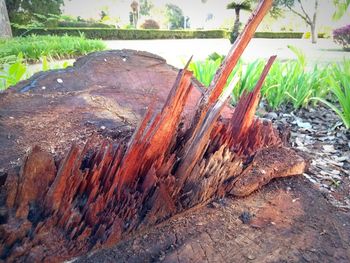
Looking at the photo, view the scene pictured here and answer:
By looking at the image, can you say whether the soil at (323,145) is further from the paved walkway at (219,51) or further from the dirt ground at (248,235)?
the paved walkway at (219,51)

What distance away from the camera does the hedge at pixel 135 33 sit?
10148mm

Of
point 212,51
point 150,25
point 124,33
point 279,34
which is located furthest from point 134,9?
point 212,51

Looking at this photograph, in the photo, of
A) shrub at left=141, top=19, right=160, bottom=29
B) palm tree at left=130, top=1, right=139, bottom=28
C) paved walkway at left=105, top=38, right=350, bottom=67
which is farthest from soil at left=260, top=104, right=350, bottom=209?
shrub at left=141, top=19, right=160, bottom=29

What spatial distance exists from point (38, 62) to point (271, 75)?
3673mm

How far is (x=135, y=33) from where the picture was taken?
12.8m

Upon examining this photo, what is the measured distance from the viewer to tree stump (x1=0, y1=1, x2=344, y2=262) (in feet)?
1.66

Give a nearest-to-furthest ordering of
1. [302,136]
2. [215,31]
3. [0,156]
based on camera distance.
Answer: [0,156]
[302,136]
[215,31]

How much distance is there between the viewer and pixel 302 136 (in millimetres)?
1577

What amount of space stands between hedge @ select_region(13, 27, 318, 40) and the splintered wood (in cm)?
867

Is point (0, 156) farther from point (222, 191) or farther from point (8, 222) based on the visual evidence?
point (222, 191)

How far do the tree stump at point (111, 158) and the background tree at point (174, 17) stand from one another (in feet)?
82.8

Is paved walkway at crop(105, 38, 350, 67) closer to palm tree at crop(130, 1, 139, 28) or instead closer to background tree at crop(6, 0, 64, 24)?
background tree at crop(6, 0, 64, 24)

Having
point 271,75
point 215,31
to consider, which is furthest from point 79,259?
point 215,31

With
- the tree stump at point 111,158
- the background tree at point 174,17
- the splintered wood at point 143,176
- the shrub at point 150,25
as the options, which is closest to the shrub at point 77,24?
the shrub at point 150,25
